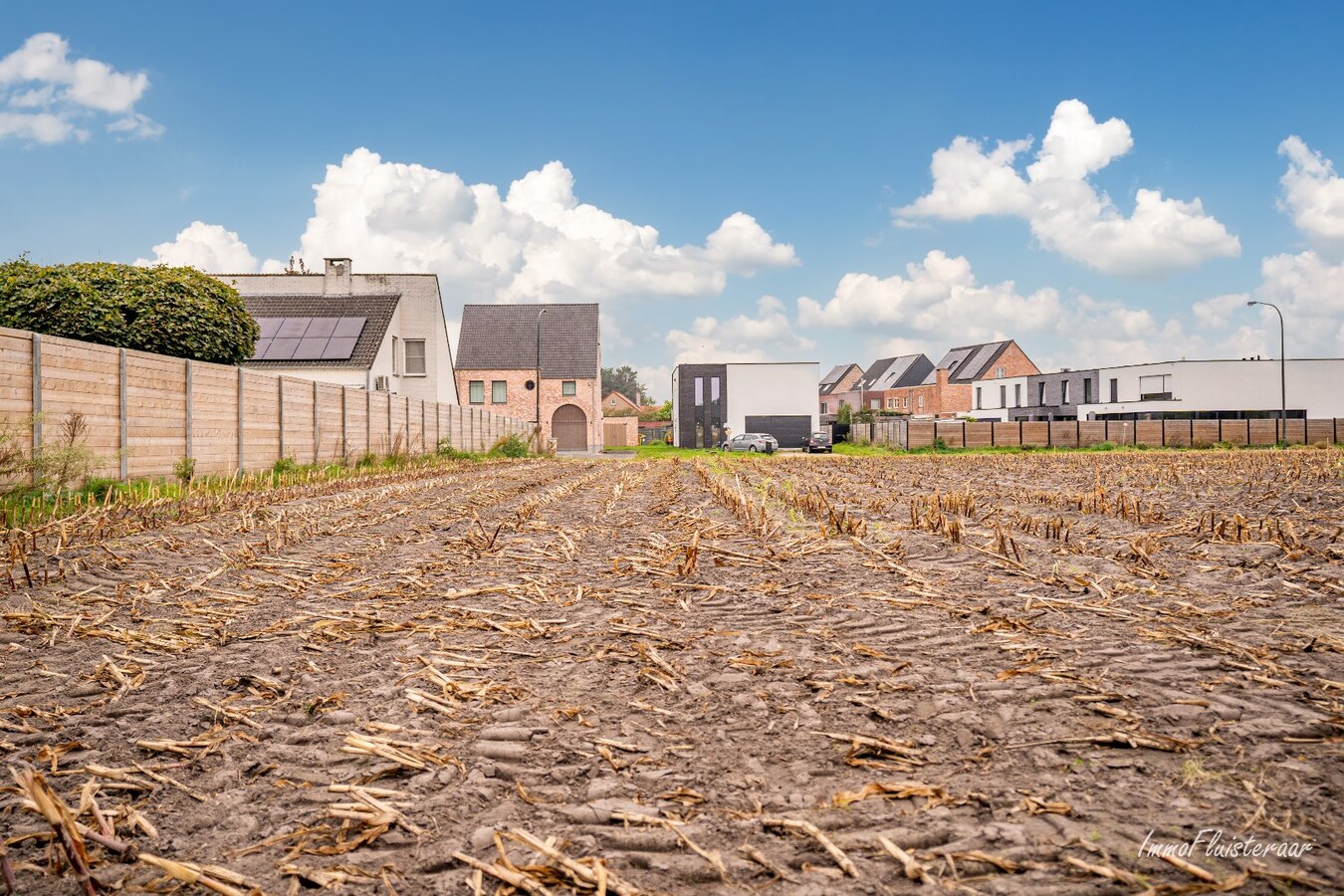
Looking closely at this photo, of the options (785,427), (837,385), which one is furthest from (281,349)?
(837,385)

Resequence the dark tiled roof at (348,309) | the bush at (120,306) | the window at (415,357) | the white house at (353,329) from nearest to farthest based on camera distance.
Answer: the bush at (120,306) → the white house at (353,329) → the dark tiled roof at (348,309) → the window at (415,357)

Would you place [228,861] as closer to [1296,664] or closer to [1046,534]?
[1296,664]

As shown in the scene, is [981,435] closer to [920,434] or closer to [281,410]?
[920,434]

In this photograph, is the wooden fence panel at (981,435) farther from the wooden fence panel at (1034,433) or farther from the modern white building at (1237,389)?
the modern white building at (1237,389)

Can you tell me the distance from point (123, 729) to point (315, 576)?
2.88 m

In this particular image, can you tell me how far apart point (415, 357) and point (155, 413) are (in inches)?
963

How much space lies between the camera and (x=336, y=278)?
37.1 m

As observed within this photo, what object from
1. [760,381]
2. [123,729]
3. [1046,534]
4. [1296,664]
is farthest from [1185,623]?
[760,381]

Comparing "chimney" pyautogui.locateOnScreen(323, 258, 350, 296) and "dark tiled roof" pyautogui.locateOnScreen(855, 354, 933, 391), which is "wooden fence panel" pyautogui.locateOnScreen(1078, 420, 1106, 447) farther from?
"chimney" pyautogui.locateOnScreen(323, 258, 350, 296)

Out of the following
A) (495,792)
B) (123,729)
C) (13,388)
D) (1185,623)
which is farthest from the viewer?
(13,388)

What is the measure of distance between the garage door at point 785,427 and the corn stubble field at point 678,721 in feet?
178

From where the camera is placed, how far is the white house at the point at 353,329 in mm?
30891

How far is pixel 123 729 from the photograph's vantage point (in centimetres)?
297

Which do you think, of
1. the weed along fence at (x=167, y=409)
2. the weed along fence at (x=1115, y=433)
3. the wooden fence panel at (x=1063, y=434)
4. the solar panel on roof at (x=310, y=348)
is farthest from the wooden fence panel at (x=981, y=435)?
the weed along fence at (x=167, y=409)
